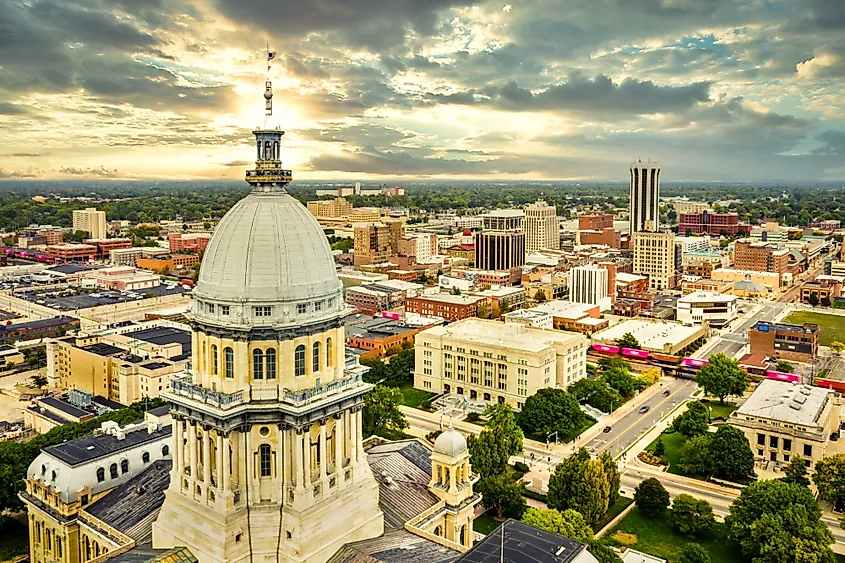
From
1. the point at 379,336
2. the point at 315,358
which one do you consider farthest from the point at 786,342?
the point at 315,358

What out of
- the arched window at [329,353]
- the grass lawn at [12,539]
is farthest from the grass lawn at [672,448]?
the grass lawn at [12,539]

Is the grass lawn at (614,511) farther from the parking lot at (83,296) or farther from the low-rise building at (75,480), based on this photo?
the parking lot at (83,296)

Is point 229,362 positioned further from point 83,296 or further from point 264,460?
point 83,296

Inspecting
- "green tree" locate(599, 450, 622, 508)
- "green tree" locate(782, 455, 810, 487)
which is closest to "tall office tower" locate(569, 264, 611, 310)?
"green tree" locate(782, 455, 810, 487)

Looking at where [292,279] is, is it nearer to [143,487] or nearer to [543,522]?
[143,487]

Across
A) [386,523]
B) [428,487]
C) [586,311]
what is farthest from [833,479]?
[586,311]

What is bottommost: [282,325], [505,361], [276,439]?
[505,361]
